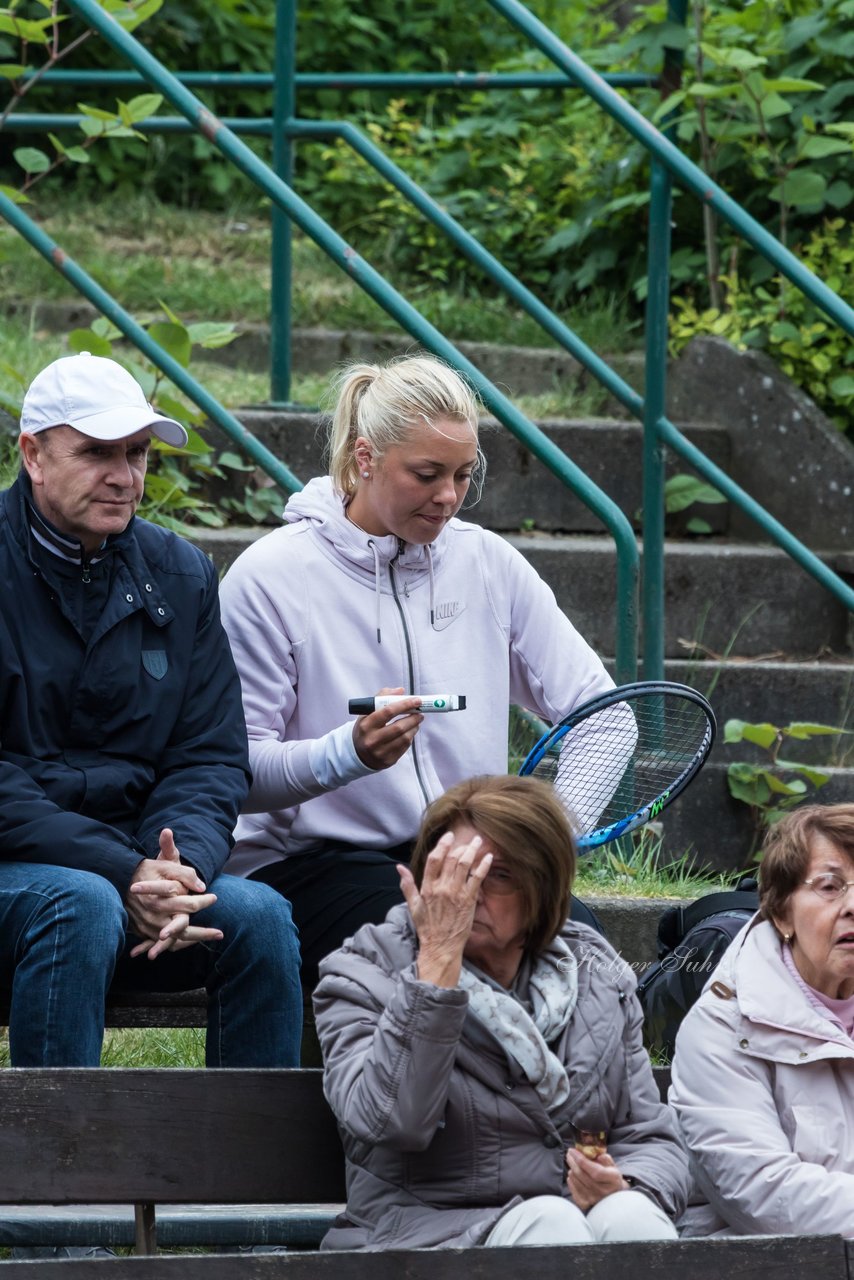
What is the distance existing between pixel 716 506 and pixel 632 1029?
10.0 ft

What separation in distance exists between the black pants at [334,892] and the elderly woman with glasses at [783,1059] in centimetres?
53

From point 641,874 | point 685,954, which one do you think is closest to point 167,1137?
point 685,954

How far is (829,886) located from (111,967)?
1105 mm

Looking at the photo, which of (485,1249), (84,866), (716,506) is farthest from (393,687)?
(716,506)

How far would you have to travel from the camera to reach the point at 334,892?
3.26m

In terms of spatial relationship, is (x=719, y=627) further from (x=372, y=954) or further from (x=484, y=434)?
(x=372, y=954)

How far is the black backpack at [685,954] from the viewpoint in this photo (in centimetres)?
329

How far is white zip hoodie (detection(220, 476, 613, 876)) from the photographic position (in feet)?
11.1

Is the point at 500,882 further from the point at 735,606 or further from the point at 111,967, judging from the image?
the point at 735,606

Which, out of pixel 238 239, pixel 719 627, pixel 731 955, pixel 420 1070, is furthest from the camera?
pixel 238 239

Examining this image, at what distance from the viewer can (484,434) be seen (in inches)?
209

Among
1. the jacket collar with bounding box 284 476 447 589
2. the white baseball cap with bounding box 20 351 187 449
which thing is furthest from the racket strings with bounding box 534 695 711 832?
the white baseball cap with bounding box 20 351 187 449

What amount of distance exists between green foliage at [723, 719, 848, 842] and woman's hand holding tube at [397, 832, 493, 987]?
2.14 metres

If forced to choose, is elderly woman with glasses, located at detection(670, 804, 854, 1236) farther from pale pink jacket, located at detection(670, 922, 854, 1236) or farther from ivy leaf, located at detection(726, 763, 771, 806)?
ivy leaf, located at detection(726, 763, 771, 806)
